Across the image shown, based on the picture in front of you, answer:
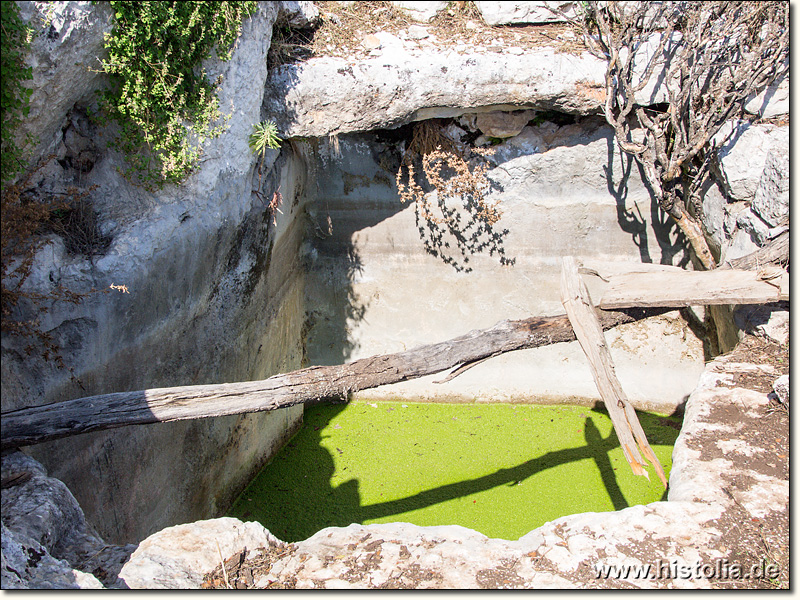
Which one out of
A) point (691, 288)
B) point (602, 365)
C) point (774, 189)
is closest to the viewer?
point (602, 365)

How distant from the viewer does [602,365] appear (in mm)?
3203

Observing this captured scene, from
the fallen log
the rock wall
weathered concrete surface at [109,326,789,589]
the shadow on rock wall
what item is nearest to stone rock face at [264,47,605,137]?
the rock wall

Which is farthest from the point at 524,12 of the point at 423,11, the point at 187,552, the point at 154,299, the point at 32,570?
the point at 32,570

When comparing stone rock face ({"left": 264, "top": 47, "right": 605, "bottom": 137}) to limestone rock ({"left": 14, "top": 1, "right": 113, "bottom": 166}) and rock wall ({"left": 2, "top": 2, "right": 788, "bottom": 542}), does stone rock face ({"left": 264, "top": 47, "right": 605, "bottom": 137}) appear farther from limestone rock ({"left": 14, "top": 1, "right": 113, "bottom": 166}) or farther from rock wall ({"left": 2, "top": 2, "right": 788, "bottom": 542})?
limestone rock ({"left": 14, "top": 1, "right": 113, "bottom": 166})

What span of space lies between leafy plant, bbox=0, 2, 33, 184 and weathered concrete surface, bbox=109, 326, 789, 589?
75.2 inches

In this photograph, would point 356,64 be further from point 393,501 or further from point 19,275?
point 393,501

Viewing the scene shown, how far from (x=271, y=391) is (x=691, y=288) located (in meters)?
2.49

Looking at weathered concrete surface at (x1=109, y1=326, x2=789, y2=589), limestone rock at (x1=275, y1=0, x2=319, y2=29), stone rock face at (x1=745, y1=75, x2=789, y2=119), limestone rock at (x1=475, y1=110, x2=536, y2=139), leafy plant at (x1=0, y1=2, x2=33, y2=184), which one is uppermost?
limestone rock at (x1=275, y1=0, x2=319, y2=29)

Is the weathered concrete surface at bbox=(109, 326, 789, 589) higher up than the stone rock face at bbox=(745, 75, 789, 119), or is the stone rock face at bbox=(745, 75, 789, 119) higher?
the stone rock face at bbox=(745, 75, 789, 119)

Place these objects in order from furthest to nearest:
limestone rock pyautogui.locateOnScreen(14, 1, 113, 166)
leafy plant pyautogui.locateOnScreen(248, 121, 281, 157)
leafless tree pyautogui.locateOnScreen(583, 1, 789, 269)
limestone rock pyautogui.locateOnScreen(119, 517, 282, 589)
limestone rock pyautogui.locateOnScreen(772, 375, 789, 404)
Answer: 1. leafless tree pyautogui.locateOnScreen(583, 1, 789, 269)
2. leafy plant pyautogui.locateOnScreen(248, 121, 281, 157)
3. limestone rock pyautogui.locateOnScreen(772, 375, 789, 404)
4. limestone rock pyautogui.locateOnScreen(14, 1, 113, 166)
5. limestone rock pyautogui.locateOnScreen(119, 517, 282, 589)

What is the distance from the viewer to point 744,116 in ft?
14.2

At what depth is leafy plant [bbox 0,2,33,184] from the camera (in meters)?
2.57

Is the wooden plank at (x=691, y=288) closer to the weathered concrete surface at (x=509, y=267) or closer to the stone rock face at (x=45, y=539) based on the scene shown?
the weathered concrete surface at (x=509, y=267)

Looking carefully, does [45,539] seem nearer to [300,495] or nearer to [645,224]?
[300,495]
